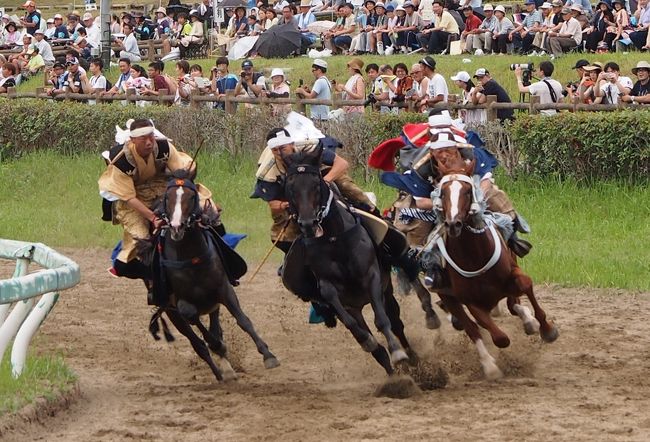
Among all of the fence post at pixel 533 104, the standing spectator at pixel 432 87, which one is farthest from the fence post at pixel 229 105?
the fence post at pixel 533 104

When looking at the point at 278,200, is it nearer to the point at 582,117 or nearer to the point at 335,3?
the point at 582,117

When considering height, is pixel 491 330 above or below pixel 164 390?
above

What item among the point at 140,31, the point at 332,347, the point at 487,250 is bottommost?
the point at 140,31

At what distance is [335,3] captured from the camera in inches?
1254

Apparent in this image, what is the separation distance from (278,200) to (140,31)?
28.5 m

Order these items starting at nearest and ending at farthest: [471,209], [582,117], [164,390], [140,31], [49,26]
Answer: [471,209] → [164,390] → [582,117] → [49,26] → [140,31]

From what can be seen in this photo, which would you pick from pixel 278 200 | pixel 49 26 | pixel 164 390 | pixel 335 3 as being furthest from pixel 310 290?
pixel 49 26

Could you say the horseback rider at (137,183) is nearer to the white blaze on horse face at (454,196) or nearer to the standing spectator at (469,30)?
the white blaze on horse face at (454,196)

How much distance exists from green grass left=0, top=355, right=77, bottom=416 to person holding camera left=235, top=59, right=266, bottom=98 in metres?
12.0

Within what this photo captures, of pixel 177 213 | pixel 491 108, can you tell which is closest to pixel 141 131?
pixel 177 213

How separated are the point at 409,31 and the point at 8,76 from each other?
8.67 metres

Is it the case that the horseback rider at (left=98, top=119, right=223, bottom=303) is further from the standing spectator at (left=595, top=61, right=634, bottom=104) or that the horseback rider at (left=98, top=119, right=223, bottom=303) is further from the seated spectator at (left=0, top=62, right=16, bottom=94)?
the seated spectator at (left=0, top=62, right=16, bottom=94)

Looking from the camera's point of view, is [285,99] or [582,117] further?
[285,99]

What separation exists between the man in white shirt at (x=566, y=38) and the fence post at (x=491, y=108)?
7100 mm
